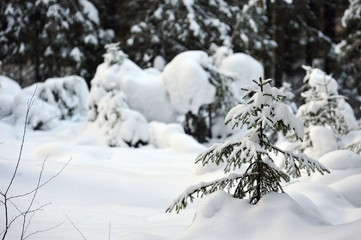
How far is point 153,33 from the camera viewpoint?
16.1 meters

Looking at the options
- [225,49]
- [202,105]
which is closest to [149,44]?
[225,49]

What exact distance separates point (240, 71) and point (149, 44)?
6.69 m

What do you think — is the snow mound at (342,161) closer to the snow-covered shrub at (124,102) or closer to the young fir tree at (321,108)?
the young fir tree at (321,108)

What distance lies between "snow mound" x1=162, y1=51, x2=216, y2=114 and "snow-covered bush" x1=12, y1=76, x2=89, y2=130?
376 cm

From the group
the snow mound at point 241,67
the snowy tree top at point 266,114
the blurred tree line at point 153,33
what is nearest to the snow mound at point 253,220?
the snowy tree top at point 266,114

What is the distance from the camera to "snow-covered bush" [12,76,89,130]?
34.6 ft

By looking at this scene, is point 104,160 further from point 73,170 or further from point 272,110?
point 272,110

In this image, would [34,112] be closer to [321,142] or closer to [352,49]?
[321,142]

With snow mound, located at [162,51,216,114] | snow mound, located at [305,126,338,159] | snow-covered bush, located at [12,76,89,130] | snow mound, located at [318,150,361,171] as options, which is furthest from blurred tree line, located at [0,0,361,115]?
snow mound, located at [318,150,361,171]

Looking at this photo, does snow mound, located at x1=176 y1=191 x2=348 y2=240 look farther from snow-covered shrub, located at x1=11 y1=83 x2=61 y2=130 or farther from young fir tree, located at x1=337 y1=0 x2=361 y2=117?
young fir tree, located at x1=337 y1=0 x2=361 y2=117

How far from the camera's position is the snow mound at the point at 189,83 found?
958cm

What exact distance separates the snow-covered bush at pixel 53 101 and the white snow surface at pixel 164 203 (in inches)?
165

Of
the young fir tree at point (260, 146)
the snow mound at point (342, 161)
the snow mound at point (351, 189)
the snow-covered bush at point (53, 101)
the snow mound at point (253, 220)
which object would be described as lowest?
the snow-covered bush at point (53, 101)

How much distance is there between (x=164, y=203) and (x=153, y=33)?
512 inches
